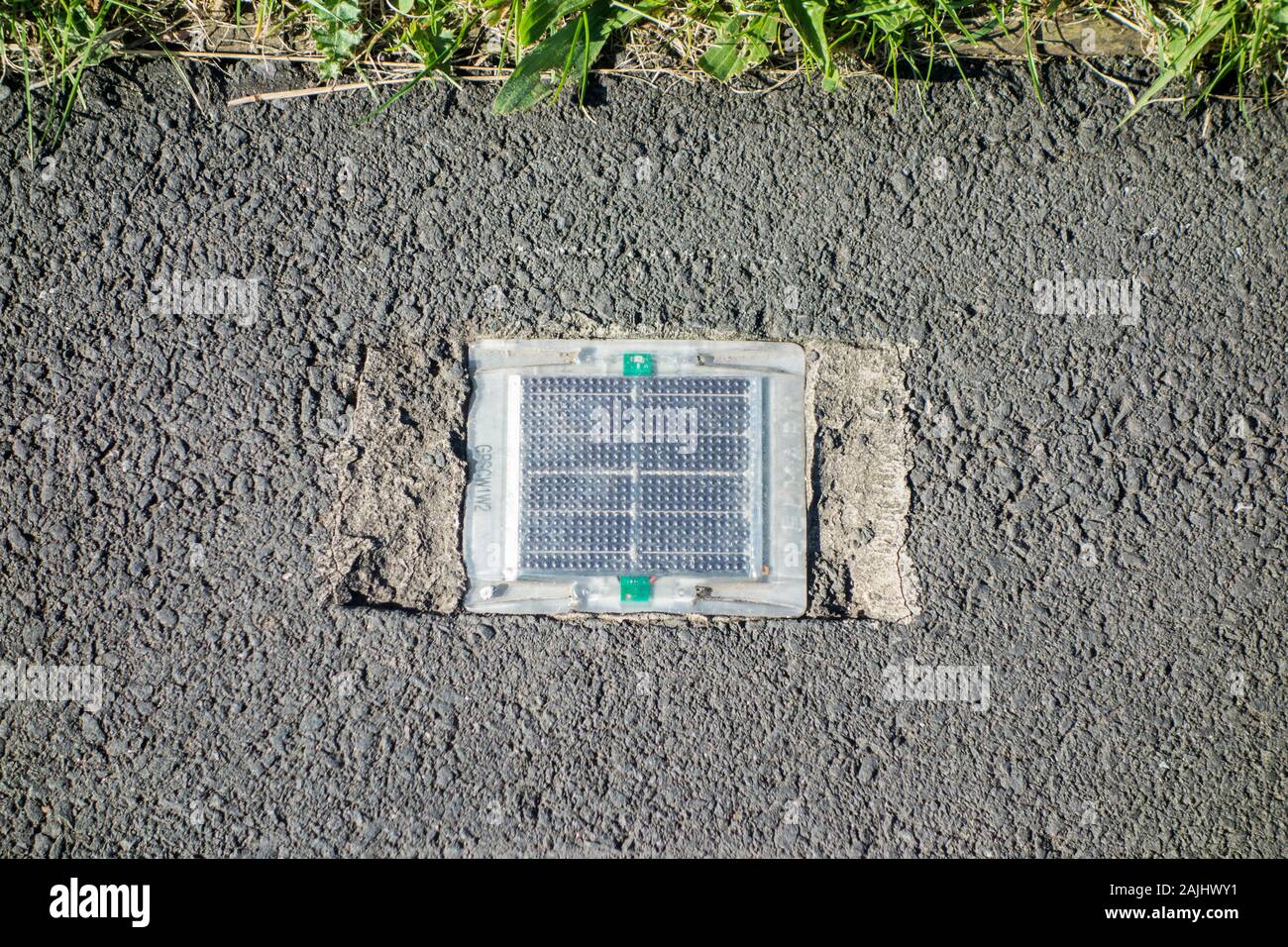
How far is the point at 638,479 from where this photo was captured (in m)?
2.36

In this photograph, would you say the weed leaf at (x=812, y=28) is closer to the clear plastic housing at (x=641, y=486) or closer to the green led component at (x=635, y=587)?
the clear plastic housing at (x=641, y=486)

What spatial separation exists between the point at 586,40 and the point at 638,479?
Result: 1166 millimetres

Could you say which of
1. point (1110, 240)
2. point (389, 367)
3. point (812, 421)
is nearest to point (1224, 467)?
point (1110, 240)

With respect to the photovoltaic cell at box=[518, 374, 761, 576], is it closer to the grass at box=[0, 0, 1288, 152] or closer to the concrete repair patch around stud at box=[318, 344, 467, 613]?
the concrete repair patch around stud at box=[318, 344, 467, 613]

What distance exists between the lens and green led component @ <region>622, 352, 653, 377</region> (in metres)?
2.40

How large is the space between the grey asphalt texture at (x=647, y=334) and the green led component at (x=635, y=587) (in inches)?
3.6

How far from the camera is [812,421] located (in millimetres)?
2410

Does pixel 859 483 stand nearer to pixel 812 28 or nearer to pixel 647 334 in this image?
pixel 647 334

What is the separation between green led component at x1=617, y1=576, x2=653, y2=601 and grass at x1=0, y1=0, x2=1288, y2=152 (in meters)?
1.29

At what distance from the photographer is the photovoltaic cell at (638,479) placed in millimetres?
2352

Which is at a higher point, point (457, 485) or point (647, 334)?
point (647, 334)

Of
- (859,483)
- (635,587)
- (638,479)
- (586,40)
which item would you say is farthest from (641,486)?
(586,40)

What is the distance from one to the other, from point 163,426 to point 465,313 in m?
0.84

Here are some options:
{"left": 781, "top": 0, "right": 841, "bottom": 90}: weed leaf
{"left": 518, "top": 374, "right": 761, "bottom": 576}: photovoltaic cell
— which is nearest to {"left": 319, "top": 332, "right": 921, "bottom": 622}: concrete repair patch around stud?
{"left": 518, "top": 374, "right": 761, "bottom": 576}: photovoltaic cell
